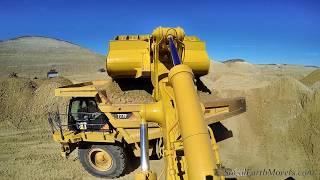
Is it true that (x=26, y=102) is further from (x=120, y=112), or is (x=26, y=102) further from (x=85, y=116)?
(x=120, y=112)

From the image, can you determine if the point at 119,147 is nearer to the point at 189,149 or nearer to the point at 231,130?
the point at 231,130

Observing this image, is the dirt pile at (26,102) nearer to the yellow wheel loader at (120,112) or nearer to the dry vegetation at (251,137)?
the dry vegetation at (251,137)

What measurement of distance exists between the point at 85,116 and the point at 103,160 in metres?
1.28

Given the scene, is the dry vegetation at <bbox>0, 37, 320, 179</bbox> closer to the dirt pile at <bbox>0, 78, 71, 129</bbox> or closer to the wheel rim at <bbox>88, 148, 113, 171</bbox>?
the dirt pile at <bbox>0, 78, 71, 129</bbox>

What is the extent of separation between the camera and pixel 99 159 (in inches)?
421

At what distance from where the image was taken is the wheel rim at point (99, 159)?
34.5 feet

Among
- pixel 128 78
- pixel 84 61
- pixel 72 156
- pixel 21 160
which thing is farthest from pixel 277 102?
pixel 84 61

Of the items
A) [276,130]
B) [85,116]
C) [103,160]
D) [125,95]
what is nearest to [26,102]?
[85,116]

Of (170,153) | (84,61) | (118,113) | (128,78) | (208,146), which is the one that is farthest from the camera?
(84,61)

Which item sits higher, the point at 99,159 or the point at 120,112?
the point at 120,112

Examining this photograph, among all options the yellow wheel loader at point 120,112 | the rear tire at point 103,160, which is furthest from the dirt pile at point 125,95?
the rear tire at point 103,160

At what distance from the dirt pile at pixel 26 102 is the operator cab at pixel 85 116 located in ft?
26.3

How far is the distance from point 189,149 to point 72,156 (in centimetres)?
1046

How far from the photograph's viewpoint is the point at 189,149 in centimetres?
281
